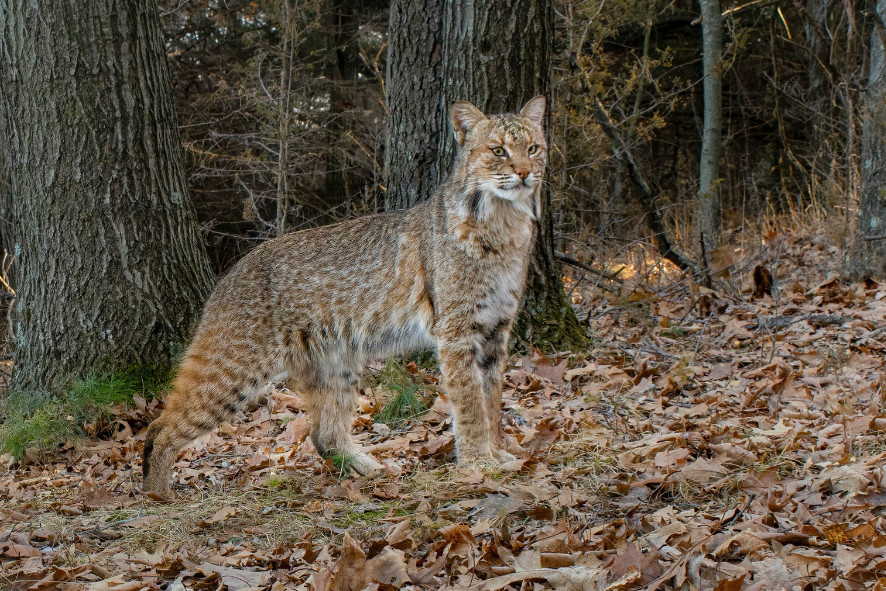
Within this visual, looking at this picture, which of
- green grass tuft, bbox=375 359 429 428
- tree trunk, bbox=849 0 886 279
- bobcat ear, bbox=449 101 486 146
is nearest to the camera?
bobcat ear, bbox=449 101 486 146

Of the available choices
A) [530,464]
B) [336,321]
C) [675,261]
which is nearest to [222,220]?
[675,261]

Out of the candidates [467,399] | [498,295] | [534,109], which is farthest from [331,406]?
[534,109]

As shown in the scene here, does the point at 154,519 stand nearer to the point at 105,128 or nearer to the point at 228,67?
the point at 105,128

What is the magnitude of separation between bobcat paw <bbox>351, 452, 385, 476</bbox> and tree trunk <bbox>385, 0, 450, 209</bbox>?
7.21ft

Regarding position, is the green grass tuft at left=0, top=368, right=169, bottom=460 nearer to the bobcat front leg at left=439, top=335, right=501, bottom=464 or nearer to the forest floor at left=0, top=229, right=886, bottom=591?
the forest floor at left=0, top=229, right=886, bottom=591

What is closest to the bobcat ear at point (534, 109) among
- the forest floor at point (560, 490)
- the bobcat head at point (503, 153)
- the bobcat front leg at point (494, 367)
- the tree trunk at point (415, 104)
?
the bobcat head at point (503, 153)

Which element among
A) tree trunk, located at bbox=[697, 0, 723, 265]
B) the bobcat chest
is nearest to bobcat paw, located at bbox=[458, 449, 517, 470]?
the bobcat chest

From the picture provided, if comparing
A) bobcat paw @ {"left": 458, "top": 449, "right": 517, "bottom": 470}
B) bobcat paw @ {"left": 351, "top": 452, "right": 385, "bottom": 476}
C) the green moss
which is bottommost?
bobcat paw @ {"left": 351, "top": 452, "right": 385, "bottom": 476}

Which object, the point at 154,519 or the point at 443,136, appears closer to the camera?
the point at 154,519

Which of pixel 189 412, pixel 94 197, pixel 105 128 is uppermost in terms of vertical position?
pixel 105 128

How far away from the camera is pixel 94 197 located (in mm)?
5910

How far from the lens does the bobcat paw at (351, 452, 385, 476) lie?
4.86 metres

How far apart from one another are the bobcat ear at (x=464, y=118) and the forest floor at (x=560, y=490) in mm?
1799

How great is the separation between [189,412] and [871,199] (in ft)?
20.9
